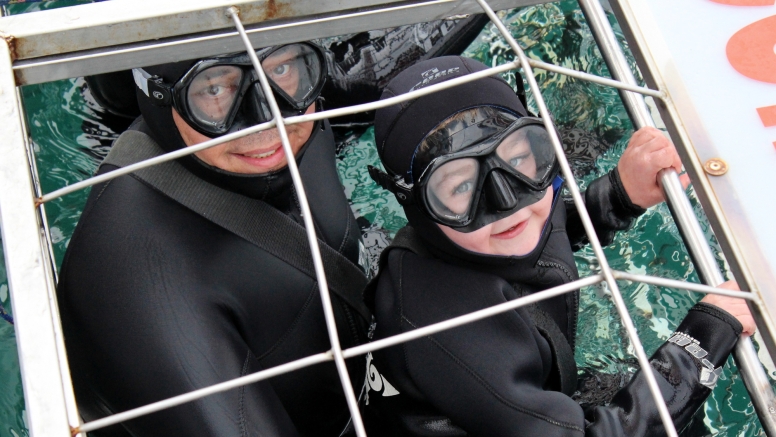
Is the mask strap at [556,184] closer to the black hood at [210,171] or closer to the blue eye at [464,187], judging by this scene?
the blue eye at [464,187]

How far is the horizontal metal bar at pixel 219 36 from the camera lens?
3.93 feet

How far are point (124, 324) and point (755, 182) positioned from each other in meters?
1.25

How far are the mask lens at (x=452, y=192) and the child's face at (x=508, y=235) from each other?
114 mm

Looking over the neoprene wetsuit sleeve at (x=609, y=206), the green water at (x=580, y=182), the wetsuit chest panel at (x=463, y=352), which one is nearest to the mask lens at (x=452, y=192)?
the wetsuit chest panel at (x=463, y=352)

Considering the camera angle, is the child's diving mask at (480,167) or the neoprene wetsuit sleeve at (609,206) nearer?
the child's diving mask at (480,167)

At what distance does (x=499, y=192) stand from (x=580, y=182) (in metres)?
1.45

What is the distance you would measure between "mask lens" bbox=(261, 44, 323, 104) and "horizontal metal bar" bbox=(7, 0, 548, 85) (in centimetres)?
45

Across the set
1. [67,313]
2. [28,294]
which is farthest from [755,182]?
[67,313]

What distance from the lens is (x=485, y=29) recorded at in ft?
11.8

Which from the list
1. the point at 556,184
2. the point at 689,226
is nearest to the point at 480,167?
the point at 556,184

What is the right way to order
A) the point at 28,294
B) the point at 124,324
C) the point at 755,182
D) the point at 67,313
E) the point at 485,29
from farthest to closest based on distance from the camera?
the point at 485,29 < the point at 67,313 < the point at 124,324 < the point at 755,182 < the point at 28,294

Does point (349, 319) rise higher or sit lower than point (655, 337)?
higher

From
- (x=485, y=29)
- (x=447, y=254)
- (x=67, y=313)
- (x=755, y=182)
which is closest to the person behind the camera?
(x=755, y=182)

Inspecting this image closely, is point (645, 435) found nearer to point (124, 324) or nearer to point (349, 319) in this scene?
point (349, 319)
